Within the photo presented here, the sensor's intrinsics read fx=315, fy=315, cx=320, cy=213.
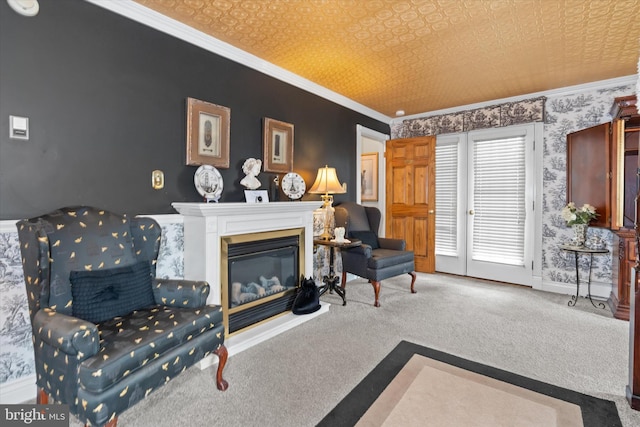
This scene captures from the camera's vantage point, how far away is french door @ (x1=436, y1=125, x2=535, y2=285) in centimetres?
426

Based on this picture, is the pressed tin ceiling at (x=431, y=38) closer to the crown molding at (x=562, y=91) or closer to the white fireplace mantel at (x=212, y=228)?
the crown molding at (x=562, y=91)

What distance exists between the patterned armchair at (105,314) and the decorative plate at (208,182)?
0.55 m

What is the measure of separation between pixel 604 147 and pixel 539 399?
3.04 metres

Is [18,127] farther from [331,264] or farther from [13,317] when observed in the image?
[331,264]

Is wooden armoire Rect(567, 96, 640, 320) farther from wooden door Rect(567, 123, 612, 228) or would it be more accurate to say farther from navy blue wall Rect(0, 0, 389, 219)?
navy blue wall Rect(0, 0, 389, 219)

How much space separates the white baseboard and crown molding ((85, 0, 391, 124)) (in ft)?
7.97

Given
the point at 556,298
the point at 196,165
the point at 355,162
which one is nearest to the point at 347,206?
the point at 355,162

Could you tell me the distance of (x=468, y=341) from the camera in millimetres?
2633

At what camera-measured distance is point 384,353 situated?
2412 mm

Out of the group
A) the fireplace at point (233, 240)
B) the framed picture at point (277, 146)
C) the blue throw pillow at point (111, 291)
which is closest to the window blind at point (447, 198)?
the framed picture at point (277, 146)

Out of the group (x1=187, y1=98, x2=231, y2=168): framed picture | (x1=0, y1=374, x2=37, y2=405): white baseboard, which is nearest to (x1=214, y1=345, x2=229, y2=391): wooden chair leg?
(x1=0, y1=374, x2=37, y2=405): white baseboard

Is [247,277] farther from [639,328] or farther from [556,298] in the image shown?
[556,298]

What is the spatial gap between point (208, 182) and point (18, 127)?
1193mm

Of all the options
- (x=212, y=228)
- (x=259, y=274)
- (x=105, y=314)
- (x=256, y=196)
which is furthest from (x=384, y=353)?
(x=105, y=314)
